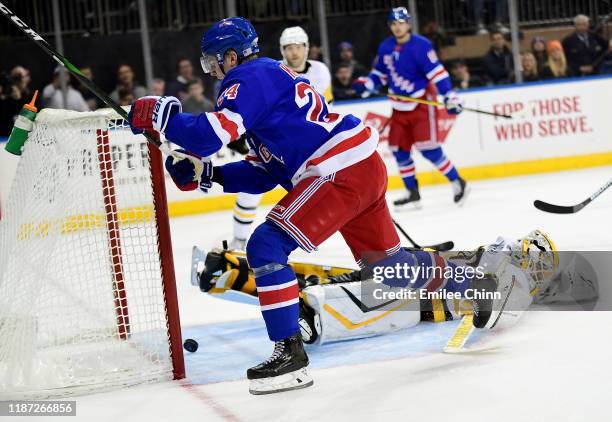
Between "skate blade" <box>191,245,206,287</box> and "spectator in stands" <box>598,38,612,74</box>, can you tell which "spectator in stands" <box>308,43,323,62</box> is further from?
"skate blade" <box>191,245,206,287</box>

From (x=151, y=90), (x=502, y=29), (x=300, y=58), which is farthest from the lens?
(x=502, y=29)

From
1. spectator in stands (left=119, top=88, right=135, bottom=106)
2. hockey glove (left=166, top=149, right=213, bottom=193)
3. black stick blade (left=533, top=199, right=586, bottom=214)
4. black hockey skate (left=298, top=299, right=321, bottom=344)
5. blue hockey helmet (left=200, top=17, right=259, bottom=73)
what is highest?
blue hockey helmet (left=200, top=17, right=259, bottom=73)

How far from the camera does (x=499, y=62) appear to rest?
902 cm

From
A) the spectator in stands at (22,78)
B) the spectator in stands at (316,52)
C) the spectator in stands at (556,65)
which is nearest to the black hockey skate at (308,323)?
the spectator in stands at (22,78)

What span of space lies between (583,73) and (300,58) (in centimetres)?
429

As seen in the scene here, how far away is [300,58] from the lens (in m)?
5.68

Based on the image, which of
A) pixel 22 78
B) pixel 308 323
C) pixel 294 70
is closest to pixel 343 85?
pixel 22 78

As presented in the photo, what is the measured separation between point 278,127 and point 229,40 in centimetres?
30

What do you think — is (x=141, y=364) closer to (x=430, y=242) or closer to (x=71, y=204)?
(x=71, y=204)

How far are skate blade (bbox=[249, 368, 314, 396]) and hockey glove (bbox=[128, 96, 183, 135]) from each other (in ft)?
2.55

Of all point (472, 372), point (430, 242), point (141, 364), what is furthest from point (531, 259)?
point (430, 242)

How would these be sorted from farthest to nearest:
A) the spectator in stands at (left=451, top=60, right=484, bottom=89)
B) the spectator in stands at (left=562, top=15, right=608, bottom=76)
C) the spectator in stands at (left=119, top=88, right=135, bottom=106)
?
the spectator in stands at (left=562, top=15, right=608, bottom=76), the spectator in stands at (left=451, top=60, right=484, bottom=89), the spectator in stands at (left=119, top=88, right=135, bottom=106)

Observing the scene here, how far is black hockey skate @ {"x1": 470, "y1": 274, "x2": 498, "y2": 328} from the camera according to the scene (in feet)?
11.0

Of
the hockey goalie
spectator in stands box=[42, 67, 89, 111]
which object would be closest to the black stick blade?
the hockey goalie
